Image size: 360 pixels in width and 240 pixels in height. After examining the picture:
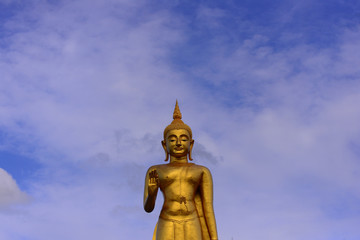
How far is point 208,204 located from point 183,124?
2203 mm

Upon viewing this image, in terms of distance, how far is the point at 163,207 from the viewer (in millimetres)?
12211

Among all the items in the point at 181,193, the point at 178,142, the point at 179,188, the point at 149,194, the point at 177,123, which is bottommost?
the point at 149,194

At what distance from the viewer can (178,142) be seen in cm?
1268

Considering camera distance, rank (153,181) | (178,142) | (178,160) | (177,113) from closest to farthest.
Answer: (153,181) < (178,142) < (178,160) < (177,113)

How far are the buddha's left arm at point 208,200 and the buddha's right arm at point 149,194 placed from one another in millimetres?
1235

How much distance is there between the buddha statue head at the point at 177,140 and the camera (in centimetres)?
1272

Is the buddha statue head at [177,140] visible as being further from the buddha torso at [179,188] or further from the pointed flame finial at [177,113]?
the buddha torso at [179,188]

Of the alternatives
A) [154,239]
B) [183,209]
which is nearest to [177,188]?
[183,209]

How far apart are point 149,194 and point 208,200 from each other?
1.50 m

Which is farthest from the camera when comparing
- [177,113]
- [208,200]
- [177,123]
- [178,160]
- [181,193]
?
[177,113]

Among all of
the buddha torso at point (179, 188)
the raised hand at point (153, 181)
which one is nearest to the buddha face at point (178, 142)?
the buddha torso at point (179, 188)

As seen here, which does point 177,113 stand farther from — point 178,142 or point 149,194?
point 149,194

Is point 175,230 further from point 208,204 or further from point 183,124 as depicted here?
point 183,124

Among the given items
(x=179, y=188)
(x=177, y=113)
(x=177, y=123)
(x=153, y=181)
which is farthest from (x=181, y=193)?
(x=177, y=113)
